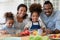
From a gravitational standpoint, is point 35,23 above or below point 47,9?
below

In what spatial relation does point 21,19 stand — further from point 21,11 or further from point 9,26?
point 9,26

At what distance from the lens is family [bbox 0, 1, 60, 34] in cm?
227

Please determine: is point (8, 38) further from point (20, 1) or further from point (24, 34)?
point (20, 1)

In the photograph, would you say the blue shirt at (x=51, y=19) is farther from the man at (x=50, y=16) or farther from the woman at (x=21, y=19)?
the woman at (x=21, y=19)

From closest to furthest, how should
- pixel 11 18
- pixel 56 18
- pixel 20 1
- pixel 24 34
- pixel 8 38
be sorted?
1. pixel 8 38
2. pixel 24 34
3. pixel 11 18
4. pixel 56 18
5. pixel 20 1

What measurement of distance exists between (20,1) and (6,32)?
1613 mm

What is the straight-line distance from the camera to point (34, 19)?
7.52ft

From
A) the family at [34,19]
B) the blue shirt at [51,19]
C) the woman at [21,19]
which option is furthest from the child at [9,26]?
the blue shirt at [51,19]

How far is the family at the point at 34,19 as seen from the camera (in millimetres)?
2274

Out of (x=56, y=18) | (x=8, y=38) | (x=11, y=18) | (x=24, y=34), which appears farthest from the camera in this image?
(x=56, y=18)

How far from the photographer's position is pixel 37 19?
2324 millimetres

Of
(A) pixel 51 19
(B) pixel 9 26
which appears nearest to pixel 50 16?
(A) pixel 51 19

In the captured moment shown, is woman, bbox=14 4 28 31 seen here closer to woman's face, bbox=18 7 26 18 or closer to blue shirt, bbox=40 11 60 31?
woman's face, bbox=18 7 26 18

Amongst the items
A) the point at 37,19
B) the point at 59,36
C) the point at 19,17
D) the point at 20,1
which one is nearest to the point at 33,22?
the point at 37,19
